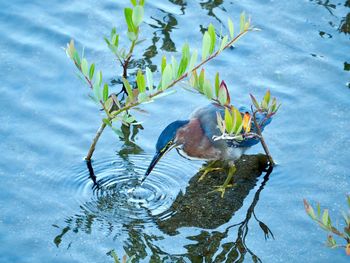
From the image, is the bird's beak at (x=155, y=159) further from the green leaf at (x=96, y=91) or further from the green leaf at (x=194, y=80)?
the green leaf at (x=194, y=80)

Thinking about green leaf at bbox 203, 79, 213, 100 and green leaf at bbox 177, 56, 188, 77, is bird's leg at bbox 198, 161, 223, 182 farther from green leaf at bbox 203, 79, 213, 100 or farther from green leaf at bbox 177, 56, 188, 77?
green leaf at bbox 177, 56, 188, 77

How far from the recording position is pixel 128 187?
6.19 m

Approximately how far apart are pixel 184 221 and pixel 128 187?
552mm

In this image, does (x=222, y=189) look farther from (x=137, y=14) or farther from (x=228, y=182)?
(x=137, y=14)

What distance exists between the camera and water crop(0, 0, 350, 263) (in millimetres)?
5723

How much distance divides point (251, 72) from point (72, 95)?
1718 mm

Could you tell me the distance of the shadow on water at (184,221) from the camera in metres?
5.62

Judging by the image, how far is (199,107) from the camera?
6.77 m

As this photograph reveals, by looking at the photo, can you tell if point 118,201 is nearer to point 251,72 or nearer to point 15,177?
point 15,177

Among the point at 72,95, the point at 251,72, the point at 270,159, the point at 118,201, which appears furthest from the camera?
the point at 251,72

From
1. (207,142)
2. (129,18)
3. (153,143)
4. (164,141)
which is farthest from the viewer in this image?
(153,143)

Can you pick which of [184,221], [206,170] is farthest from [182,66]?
[206,170]

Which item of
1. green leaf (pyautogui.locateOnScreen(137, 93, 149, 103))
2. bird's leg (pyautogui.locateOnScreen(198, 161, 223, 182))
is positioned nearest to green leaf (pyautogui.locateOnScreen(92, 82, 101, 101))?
green leaf (pyautogui.locateOnScreen(137, 93, 149, 103))

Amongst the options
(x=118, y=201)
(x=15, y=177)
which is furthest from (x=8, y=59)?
(x=118, y=201)
